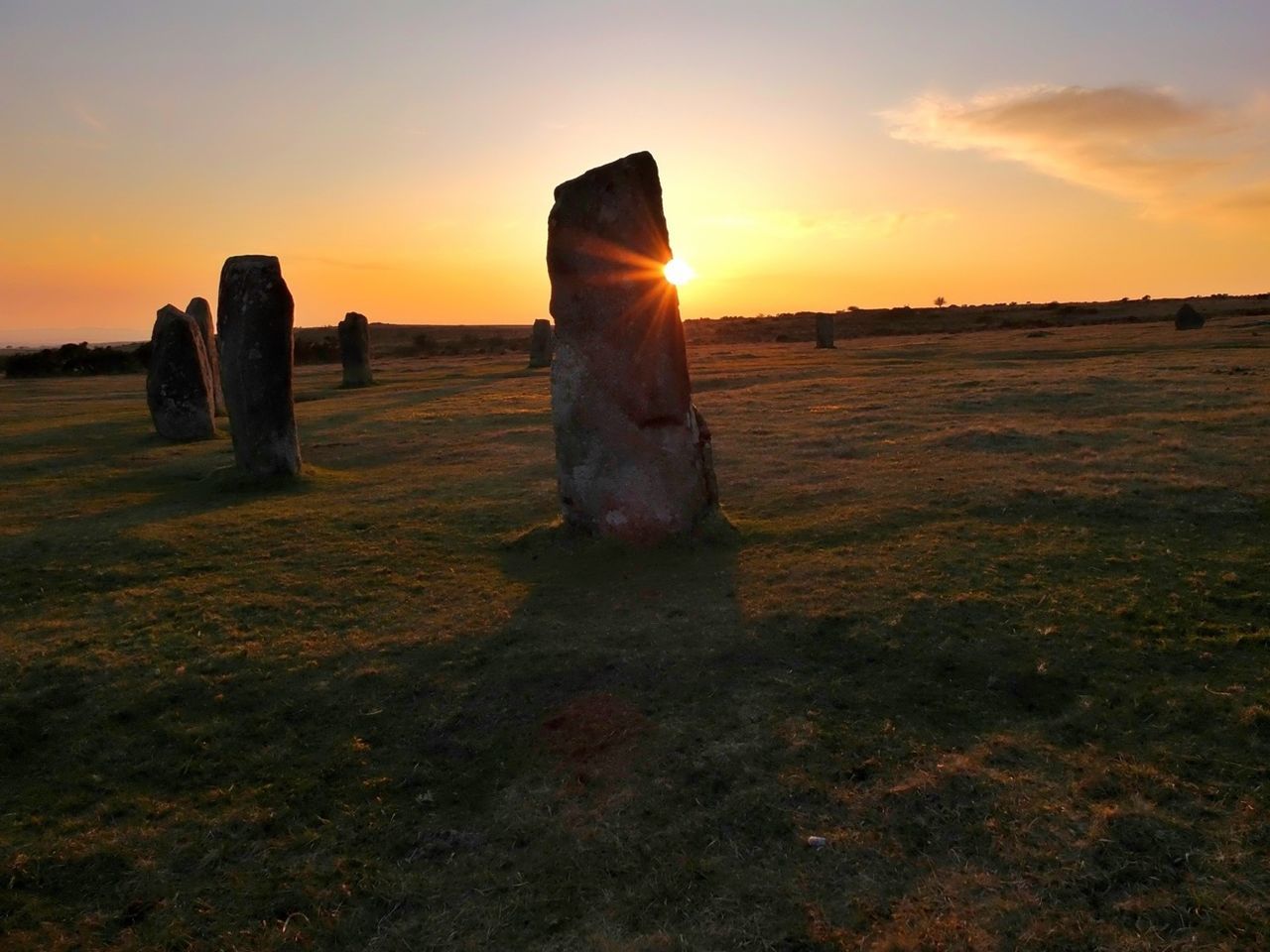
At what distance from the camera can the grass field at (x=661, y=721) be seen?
14.0ft

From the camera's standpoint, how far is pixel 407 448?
56.3ft

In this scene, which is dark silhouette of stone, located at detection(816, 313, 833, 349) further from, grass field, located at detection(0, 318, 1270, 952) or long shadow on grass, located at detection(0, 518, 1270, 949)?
long shadow on grass, located at detection(0, 518, 1270, 949)

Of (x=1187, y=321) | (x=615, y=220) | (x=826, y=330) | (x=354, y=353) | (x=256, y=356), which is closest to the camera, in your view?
(x=615, y=220)

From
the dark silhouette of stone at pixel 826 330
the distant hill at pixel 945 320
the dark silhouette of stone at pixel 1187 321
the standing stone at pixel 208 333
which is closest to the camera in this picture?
the standing stone at pixel 208 333

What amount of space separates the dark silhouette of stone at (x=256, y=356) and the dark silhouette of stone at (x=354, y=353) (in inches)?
721

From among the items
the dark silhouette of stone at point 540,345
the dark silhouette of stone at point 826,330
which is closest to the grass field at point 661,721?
the dark silhouette of stone at point 540,345

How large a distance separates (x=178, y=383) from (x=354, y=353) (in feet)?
42.1

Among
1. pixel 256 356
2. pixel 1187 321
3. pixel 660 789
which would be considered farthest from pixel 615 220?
pixel 1187 321

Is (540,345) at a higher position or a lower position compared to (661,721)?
higher

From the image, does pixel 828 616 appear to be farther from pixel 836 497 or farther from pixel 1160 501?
pixel 1160 501

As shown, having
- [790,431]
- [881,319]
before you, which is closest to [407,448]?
[790,431]

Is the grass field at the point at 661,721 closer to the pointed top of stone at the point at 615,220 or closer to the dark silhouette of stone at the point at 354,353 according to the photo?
the pointed top of stone at the point at 615,220

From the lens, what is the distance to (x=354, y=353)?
31.7 meters

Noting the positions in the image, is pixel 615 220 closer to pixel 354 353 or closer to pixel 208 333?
pixel 208 333
